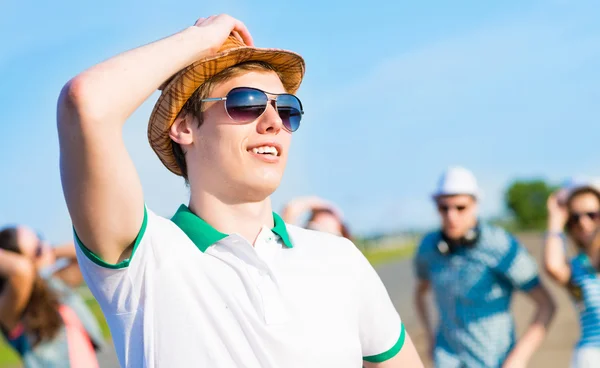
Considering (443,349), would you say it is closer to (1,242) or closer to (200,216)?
(1,242)

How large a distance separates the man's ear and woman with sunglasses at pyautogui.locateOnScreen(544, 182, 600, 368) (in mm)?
3868

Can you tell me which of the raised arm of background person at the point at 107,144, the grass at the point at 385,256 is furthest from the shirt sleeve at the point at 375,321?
the grass at the point at 385,256

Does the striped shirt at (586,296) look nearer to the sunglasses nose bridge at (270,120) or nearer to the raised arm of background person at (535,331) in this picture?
the raised arm of background person at (535,331)

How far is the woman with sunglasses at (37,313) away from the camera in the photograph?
538cm

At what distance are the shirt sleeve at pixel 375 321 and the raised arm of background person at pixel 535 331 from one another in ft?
10.4

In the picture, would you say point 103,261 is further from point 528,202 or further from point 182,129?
point 528,202

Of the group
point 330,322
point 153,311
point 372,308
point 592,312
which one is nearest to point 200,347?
point 153,311

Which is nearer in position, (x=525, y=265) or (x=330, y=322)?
(x=330, y=322)

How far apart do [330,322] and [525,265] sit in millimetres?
3803

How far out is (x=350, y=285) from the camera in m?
2.37

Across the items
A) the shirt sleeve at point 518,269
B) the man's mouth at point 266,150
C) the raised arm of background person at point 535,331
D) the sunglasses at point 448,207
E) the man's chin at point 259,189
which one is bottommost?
the raised arm of background person at point 535,331

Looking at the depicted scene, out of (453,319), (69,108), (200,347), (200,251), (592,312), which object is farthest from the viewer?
(453,319)

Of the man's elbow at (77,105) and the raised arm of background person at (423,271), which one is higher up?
the man's elbow at (77,105)

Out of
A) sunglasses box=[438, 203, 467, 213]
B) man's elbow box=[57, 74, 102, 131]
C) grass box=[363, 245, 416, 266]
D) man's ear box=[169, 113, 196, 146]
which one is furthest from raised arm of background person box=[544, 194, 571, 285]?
grass box=[363, 245, 416, 266]
